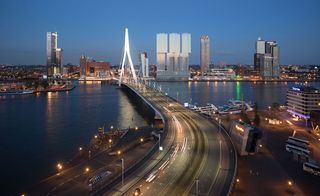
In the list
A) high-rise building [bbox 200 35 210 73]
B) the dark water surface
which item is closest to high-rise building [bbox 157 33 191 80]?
high-rise building [bbox 200 35 210 73]

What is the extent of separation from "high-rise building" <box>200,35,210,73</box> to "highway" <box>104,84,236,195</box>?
40.0 meters

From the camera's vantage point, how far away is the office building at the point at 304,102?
8953mm

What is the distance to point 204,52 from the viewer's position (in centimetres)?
4769

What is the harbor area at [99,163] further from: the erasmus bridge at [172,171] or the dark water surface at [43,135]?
the dark water surface at [43,135]

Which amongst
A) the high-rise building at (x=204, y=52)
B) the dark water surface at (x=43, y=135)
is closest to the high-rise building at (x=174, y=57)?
the high-rise building at (x=204, y=52)

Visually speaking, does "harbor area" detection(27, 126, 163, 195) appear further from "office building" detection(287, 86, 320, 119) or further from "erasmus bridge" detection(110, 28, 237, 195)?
"office building" detection(287, 86, 320, 119)

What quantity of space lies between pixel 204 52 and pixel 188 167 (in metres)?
44.5

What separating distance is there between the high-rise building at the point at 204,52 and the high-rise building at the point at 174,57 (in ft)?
14.1

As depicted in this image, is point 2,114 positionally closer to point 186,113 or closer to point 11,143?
point 11,143

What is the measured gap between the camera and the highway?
3496 mm

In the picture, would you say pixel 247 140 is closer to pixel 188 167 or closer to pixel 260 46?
pixel 188 167

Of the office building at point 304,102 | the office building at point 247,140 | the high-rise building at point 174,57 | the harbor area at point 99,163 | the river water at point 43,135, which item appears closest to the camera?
the harbor area at point 99,163

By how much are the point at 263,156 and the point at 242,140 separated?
1.36 feet

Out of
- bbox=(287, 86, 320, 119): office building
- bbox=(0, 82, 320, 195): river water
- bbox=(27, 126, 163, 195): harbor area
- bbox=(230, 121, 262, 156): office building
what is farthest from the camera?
bbox=(287, 86, 320, 119): office building
